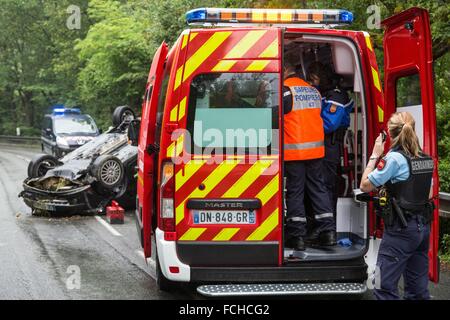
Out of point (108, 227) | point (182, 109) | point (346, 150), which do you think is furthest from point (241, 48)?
point (108, 227)

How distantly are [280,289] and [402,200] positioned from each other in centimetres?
131

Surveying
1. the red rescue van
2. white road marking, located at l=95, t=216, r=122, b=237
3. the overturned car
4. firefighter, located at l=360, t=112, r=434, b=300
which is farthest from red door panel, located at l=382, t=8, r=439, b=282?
the overturned car

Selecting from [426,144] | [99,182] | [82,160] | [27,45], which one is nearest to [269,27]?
[426,144]

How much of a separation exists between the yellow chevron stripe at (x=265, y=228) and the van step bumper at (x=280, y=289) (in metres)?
0.41

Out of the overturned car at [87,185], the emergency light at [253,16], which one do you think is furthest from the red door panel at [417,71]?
the overturned car at [87,185]

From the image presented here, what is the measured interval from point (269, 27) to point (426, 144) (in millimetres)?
1667

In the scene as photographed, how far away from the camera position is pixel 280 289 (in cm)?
570

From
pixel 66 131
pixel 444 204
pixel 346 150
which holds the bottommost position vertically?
pixel 444 204

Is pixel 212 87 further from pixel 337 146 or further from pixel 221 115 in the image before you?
pixel 337 146

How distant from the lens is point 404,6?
10406 mm

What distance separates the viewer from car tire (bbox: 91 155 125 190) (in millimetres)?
12070

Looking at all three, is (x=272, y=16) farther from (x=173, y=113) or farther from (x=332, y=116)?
(x=173, y=113)
